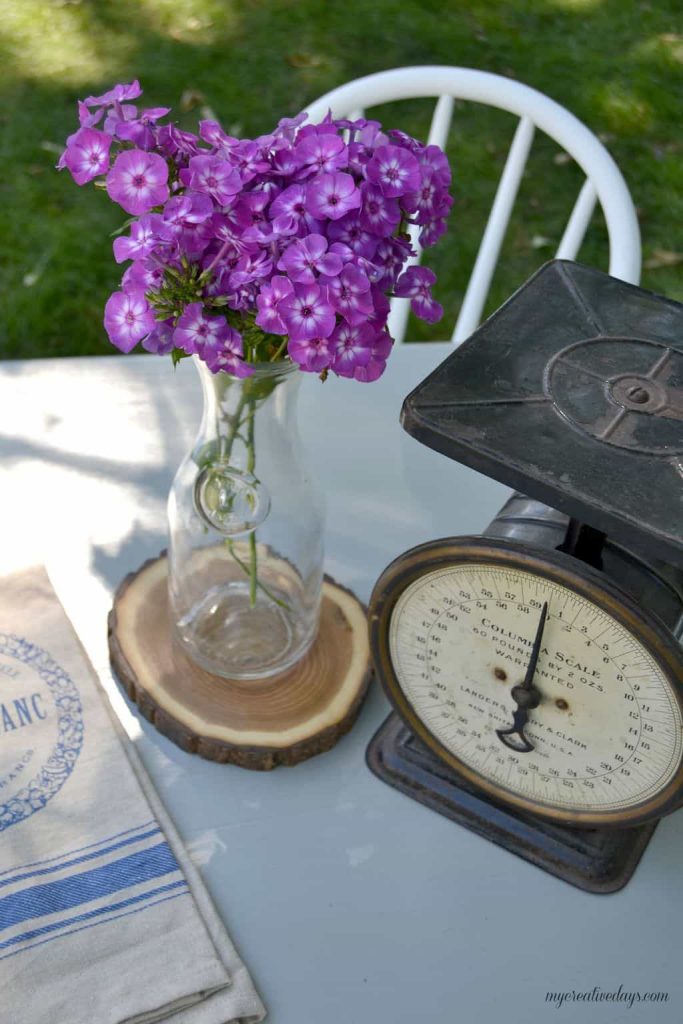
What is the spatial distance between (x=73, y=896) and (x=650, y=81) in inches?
112

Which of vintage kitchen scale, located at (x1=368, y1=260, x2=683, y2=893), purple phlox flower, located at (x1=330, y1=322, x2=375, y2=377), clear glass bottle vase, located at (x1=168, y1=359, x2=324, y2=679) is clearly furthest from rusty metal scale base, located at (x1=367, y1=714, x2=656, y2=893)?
purple phlox flower, located at (x1=330, y1=322, x2=375, y2=377)

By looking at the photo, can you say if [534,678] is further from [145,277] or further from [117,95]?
[117,95]

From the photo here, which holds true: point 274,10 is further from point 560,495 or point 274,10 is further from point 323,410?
point 560,495

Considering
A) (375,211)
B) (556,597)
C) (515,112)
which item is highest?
(375,211)

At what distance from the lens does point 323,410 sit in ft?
4.23

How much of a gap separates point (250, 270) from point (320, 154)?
9 centimetres

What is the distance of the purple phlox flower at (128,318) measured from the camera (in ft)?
2.54

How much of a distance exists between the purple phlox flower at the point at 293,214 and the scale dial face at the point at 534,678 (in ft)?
0.77

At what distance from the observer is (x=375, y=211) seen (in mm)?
759

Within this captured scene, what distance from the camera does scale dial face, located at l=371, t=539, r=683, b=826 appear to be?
803mm

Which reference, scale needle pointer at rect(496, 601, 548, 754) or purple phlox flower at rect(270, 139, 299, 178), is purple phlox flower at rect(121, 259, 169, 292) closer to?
purple phlox flower at rect(270, 139, 299, 178)

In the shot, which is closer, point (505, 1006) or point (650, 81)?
point (505, 1006)

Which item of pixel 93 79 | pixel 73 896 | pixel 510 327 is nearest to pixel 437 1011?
pixel 73 896

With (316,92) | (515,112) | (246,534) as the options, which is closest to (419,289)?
(246,534)
